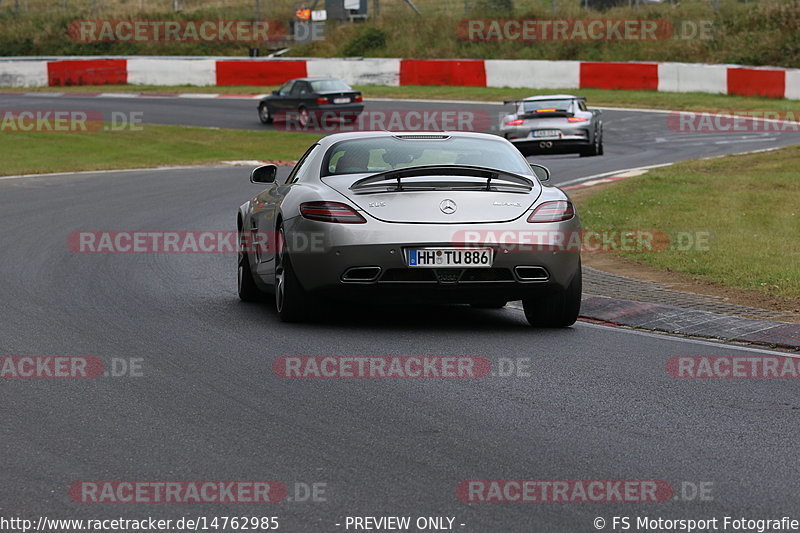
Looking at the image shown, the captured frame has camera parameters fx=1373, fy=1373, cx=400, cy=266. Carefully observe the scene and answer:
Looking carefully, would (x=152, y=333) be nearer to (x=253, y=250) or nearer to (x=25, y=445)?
(x=253, y=250)

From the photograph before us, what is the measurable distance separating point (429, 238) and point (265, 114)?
27932 millimetres

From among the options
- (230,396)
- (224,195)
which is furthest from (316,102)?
(230,396)

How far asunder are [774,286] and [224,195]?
1168 cm

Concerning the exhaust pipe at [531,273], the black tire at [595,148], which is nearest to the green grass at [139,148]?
the black tire at [595,148]

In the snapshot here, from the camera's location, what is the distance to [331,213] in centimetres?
907

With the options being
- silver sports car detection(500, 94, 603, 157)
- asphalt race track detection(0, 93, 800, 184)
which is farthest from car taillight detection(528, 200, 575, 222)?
silver sports car detection(500, 94, 603, 157)

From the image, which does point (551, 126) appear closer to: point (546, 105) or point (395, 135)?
point (546, 105)

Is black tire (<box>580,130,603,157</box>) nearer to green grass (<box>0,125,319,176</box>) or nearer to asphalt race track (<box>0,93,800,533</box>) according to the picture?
green grass (<box>0,125,319,176</box>)

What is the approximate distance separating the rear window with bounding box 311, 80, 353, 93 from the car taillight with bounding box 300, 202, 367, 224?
87.4 feet

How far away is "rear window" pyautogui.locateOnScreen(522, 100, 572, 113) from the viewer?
1008 inches

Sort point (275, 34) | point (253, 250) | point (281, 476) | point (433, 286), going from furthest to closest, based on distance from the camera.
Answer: point (275, 34) → point (253, 250) → point (433, 286) → point (281, 476)

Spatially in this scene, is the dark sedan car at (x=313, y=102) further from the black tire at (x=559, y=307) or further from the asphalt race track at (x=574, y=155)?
the black tire at (x=559, y=307)

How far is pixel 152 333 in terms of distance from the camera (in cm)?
926

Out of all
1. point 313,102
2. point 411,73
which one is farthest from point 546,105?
point 411,73
